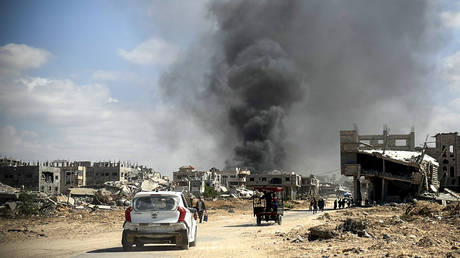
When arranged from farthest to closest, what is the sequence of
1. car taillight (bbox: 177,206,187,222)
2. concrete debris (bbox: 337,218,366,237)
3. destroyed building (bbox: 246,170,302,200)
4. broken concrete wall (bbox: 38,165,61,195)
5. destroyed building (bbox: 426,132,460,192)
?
destroyed building (bbox: 246,170,302,200) < broken concrete wall (bbox: 38,165,61,195) < destroyed building (bbox: 426,132,460,192) < concrete debris (bbox: 337,218,366,237) < car taillight (bbox: 177,206,187,222)

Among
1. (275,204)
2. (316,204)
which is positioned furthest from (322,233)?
(316,204)

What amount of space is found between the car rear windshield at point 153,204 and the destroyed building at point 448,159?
68.2m

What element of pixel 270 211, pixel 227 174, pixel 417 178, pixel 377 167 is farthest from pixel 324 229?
A: pixel 227 174

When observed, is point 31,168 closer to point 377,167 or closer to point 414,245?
point 377,167

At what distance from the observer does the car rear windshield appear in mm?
13523

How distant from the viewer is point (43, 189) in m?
79.0

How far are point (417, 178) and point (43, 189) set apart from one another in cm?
5298

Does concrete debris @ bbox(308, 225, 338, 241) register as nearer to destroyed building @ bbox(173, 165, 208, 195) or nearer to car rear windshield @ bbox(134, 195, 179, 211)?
car rear windshield @ bbox(134, 195, 179, 211)

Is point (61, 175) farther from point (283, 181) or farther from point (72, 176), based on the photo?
point (283, 181)

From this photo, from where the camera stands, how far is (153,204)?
545 inches

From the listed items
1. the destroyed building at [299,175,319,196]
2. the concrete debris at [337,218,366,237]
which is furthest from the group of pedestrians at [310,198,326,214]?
the destroyed building at [299,175,319,196]

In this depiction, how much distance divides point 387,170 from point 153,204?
188ft

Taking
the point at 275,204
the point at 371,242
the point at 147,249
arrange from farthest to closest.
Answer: the point at 275,204, the point at 371,242, the point at 147,249

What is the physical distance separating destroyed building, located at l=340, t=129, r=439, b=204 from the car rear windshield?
50362 millimetres
